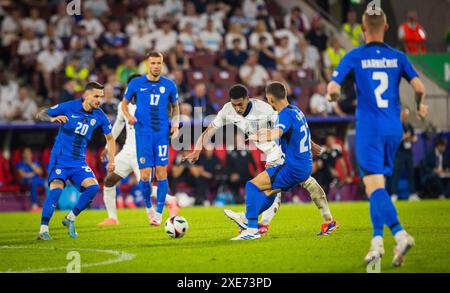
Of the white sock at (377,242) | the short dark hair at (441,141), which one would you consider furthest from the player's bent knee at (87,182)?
the short dark hair at (441,141)

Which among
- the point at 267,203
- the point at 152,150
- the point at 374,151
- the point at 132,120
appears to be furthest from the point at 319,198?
the point at 152,150

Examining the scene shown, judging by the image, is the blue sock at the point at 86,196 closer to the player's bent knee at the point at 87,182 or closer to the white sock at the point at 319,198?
the player's bent knee at the point at 87,182

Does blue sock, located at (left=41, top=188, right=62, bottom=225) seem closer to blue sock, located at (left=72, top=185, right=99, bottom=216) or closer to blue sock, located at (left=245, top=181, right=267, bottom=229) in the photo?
blue sock, located at (left=72, top=185, right=99, bottom=216)

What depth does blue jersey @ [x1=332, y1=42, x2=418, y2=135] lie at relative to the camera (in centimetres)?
888

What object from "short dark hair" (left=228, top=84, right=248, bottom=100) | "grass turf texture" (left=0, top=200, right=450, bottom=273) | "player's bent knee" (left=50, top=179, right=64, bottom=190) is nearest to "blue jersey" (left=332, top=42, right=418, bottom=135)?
"grass turf texture" (left=0, top=200, right=450, bottom=273)

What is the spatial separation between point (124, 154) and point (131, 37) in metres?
9.64

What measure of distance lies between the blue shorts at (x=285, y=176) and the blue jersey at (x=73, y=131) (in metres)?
3.28

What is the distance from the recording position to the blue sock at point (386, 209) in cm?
858

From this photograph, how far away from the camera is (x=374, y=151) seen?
8.81 metres

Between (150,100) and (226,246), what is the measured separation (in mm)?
4463

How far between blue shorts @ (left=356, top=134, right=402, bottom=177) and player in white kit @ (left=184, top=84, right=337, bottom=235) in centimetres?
283

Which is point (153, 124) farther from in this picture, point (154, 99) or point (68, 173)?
point (68, 173)

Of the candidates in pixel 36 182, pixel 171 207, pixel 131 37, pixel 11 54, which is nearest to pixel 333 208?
pixel 171 207

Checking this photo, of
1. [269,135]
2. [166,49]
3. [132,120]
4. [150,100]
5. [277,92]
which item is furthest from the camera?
[166,49]
